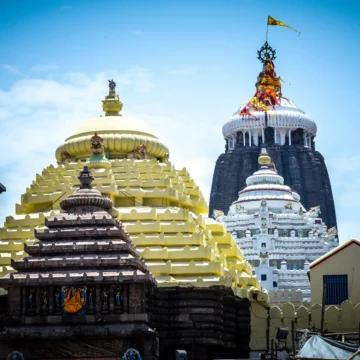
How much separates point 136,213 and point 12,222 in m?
6.70

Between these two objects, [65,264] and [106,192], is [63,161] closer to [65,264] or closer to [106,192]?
[106,192]

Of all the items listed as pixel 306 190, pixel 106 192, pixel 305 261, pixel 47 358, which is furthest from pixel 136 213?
pixel 306 190

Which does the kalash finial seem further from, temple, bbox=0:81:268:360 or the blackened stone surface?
the blackened stone surface

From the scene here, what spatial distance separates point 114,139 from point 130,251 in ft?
60.4

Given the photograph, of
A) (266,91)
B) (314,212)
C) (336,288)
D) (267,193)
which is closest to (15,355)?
(336,288)

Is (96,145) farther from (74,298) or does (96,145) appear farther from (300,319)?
(74,298)

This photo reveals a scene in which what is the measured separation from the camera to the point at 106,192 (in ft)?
237

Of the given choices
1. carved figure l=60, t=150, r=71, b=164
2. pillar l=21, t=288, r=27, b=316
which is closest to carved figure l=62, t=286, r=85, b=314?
pillar l=21, t=288, r=27, b=316

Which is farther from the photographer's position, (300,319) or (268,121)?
(268,121)

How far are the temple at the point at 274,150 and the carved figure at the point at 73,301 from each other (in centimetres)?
8621

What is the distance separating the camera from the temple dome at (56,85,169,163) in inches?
3127

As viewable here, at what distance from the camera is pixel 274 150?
149m

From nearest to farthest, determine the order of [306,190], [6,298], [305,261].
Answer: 1. [6,298]
2. [305,261]
3. [306,190]

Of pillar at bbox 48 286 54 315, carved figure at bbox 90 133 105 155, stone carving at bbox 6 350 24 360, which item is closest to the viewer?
stone carving at bbox 6 350 24 360
